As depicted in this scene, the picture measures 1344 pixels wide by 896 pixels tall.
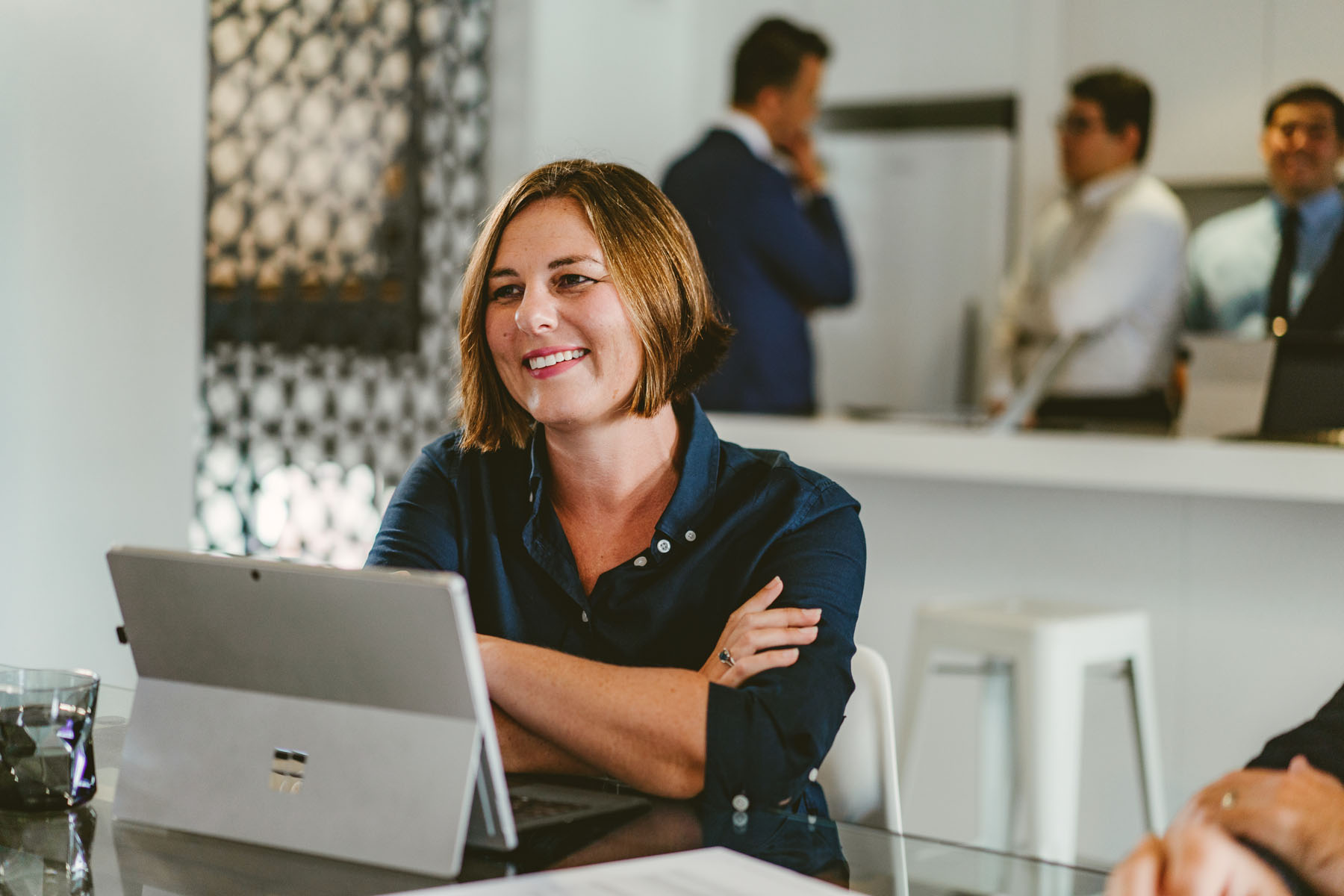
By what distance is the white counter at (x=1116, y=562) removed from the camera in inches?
106

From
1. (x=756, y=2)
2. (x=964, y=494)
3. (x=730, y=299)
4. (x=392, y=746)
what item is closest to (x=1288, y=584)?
(x=964, y=494)

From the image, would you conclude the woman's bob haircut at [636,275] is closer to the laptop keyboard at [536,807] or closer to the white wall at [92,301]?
the laptop keyboard at [536,807]

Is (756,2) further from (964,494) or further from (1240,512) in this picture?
(1240,512)

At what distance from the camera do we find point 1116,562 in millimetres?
2934

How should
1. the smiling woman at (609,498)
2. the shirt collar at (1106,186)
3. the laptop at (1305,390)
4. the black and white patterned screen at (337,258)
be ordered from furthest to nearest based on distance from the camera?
1. the black and white patterned screen at (337,258)
2. the shirt collar at (1106,186)
3. the laptop at (1305,390)
4. the smiling woman at (609,498)

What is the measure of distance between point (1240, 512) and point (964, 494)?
58cm

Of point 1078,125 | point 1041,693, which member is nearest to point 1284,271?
point 1078,125

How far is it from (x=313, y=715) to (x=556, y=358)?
1.90ft

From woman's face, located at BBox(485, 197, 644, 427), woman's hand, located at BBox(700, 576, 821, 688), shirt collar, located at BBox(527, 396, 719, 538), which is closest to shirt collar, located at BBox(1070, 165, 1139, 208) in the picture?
shirt collar, located at BBox(527, 396, 719, 538)

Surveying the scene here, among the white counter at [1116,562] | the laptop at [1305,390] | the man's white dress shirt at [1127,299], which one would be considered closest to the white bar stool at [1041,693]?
the white counter at [1116,562]

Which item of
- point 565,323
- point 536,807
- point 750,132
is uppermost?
point 750,132

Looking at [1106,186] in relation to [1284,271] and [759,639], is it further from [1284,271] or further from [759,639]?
[759,639]

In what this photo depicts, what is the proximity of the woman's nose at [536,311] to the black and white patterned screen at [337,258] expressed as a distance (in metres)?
2.80

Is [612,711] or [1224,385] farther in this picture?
[1224,385]
